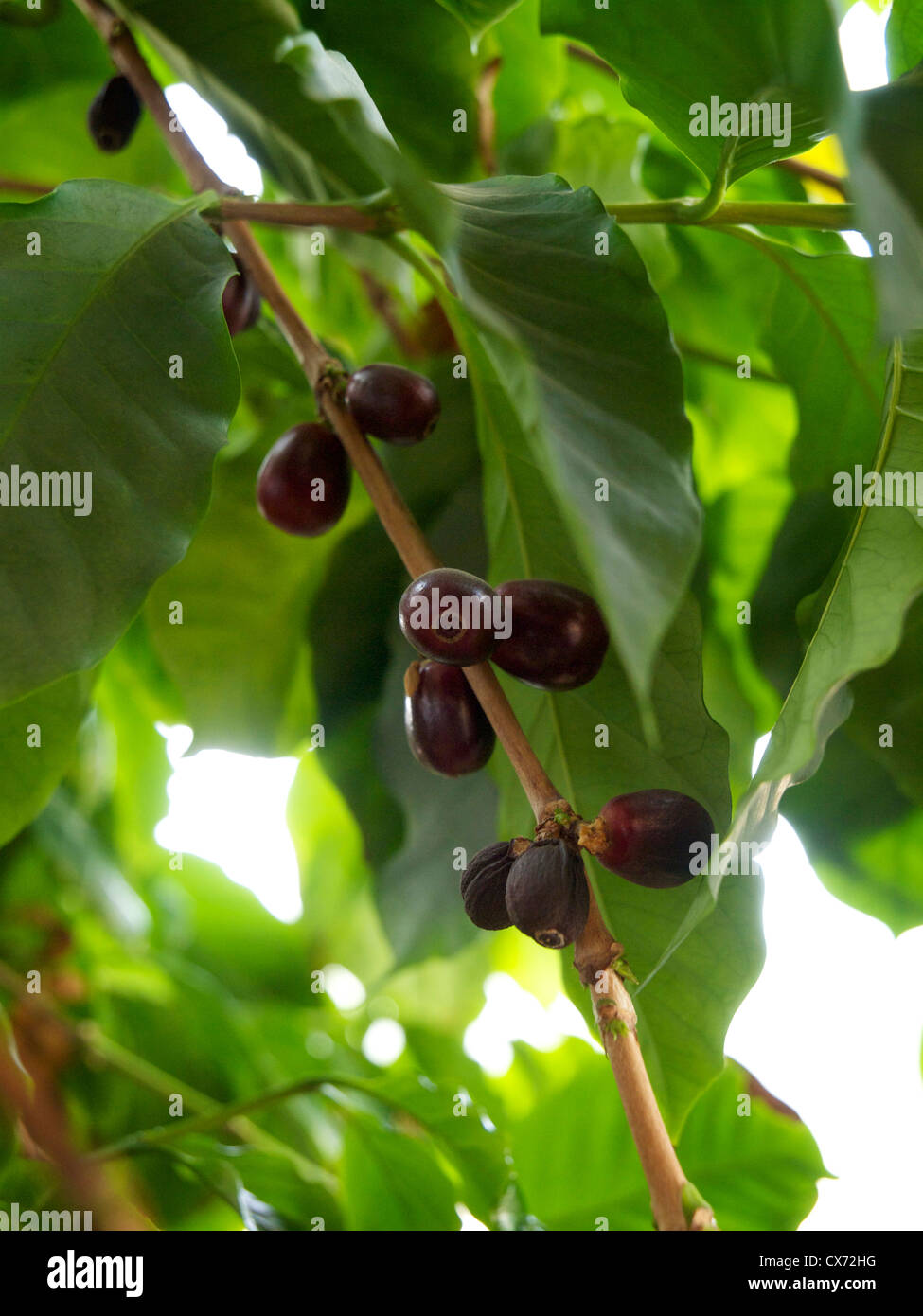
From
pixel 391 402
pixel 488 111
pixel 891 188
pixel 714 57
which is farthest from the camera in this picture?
pixel 488 111

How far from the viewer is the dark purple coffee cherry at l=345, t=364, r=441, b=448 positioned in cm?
47

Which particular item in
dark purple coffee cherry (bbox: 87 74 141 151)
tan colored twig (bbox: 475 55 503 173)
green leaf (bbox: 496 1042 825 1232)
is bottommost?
green leaf (bbox: 496 1042 825 1232)

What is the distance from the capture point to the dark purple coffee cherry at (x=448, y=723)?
15.9 inches

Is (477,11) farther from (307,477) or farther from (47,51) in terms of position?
(47,51)

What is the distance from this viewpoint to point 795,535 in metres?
0.54

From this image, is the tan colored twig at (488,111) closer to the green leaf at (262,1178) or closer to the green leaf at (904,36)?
the green leaf at (904,36)

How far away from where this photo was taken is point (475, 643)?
37cm

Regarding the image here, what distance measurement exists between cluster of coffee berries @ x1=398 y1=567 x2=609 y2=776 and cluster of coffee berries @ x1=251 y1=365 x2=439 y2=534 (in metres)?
0.10

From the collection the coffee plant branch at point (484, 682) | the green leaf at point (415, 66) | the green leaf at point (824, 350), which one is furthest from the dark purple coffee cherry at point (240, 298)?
the green leaf at point (824, 350)

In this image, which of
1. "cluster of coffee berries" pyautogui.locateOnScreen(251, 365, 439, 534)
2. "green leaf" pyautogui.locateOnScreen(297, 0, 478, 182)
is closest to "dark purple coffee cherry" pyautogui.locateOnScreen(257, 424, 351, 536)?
"cluster of coffee berries" pyautogui.locateOnScreen(251, 365, 439, 534)

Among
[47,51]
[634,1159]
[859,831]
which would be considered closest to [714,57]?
[859,831]

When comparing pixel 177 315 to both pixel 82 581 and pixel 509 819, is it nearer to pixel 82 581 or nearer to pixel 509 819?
pixel 82 581

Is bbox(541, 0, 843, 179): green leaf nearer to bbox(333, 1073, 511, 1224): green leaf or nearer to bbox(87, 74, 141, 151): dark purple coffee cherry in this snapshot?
bbox(87, 74, 141, 151): dark purple coffee cherry

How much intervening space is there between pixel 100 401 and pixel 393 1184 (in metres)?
0.48
